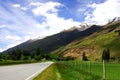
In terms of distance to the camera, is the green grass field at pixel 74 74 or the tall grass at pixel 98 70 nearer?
the green grass field at pixel 74 74

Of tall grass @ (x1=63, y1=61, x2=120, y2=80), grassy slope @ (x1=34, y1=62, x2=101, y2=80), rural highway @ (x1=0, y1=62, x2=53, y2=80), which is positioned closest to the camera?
grassy slope @ (x1=34, y1=62, x2=101, y2=80)

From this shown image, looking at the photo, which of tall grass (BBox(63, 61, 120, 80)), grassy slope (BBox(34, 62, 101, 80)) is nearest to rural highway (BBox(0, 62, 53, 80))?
grassy slope (BBox(34, 62, 101, 80))

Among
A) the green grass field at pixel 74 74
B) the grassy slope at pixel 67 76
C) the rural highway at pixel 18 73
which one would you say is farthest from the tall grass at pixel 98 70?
the rural highway at pixel 18 73

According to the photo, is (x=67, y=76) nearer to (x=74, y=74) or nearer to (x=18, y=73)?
(x=74, y=74)

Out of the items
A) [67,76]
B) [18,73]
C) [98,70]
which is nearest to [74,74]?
[67,76]

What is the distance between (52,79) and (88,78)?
10.2 ft

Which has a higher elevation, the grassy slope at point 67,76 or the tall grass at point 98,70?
the tall grass at point 98,70

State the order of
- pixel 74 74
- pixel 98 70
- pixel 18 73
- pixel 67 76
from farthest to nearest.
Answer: pixel 98 70 → pixel 18 73 → pixel 74 74 → pixel 67 76

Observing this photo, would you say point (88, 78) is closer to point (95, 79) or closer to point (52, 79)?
point (95, 79)

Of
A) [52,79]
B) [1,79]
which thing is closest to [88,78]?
[52,79]

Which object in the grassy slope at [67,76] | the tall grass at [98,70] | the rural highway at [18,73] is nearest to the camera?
the grassy slope at [67,76]

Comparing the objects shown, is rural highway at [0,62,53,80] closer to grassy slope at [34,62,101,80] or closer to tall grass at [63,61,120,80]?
grassy slope at [34,62,101,80]

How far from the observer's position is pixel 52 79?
2388cm

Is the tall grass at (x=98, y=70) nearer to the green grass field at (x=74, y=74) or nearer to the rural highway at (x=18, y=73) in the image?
the green grass field at (x=74, y=74)
